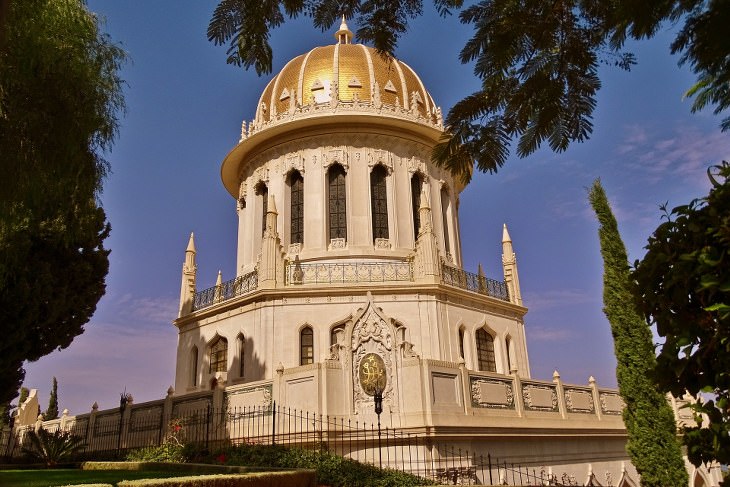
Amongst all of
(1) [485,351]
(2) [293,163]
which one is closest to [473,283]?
(1) [485,351]

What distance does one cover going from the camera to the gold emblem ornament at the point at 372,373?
16.0 m

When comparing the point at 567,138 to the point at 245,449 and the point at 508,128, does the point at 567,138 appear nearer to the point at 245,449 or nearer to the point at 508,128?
the point at 508,128

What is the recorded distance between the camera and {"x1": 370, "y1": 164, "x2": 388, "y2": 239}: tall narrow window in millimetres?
27094

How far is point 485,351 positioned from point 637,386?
316 inches

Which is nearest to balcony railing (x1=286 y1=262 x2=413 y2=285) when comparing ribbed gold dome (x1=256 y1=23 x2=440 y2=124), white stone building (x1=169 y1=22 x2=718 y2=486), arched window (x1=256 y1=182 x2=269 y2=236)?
white stone building (x1=169 y1=22 x2=718 y2=486)

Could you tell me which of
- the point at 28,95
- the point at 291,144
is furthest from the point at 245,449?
the point at 291,144

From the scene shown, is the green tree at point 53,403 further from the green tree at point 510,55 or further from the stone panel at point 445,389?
the green tree at point 510,55

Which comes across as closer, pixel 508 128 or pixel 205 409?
pixel 508 128

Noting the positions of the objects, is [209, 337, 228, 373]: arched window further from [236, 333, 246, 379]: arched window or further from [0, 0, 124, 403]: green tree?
[0, 0, 124, 403]: green tree

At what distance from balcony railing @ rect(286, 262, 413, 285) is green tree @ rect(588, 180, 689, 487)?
780cm

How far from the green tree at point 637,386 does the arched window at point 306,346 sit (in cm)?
1062

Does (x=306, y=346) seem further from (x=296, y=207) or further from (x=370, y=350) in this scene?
(x=296, y=207)

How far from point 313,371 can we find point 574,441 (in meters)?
9.97

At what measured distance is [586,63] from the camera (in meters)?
4.87
